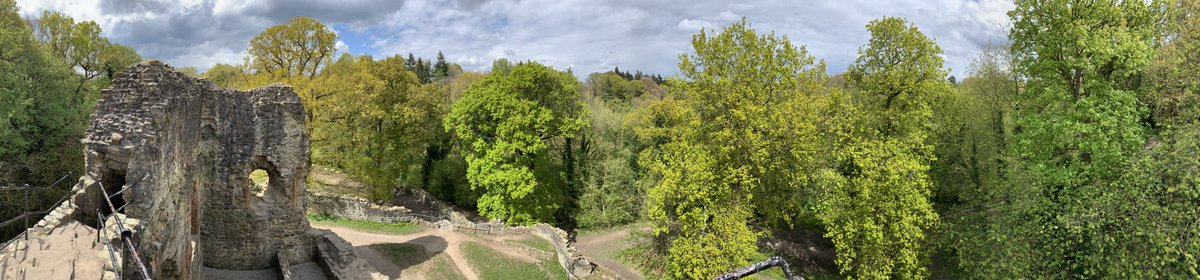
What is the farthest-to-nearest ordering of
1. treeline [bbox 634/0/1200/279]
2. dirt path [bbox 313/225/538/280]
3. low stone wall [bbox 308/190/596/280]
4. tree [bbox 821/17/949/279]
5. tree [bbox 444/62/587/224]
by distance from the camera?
tree [bbox 444/62/587/224] → low stone wall [bbox 308/190/596/280] → dirt path [bbox 313/225/538/280] → tree [bbox 821/17/949/279] → treeline [bbox 634/0/1200/279]

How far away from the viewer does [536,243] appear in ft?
79.6

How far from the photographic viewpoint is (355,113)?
26828 mm

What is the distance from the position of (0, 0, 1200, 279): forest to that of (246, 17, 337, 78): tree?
0.30ft

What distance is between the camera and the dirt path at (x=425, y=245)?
20562 mm

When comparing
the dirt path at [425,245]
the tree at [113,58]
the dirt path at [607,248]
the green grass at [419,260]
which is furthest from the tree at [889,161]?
the tree at [113,58]

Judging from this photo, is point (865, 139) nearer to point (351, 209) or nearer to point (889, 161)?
point (889, 161)

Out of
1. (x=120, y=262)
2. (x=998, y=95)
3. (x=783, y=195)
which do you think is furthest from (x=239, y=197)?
(x=998, y=95)

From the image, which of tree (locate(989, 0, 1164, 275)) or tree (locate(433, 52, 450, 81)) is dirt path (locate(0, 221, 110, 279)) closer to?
tree (locate(989, 0, 1164, 275))

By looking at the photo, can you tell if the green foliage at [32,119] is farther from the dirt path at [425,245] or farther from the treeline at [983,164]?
the treeline at [983,164]

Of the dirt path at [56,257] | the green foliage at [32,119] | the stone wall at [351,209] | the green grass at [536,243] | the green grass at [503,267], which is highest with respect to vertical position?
the green foliage at [32,119]

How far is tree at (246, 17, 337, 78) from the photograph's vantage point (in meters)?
26.5

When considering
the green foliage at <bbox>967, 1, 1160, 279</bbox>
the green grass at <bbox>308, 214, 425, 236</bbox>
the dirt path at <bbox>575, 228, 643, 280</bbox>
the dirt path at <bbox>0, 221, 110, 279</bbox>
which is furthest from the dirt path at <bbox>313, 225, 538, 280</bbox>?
the green foliage at <bbox>967, 1, 1160, 279</bbox>

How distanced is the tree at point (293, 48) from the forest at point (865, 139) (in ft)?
0.30

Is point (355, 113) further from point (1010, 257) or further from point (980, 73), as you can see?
point (980, 73)
